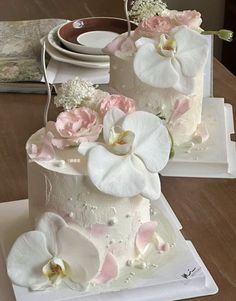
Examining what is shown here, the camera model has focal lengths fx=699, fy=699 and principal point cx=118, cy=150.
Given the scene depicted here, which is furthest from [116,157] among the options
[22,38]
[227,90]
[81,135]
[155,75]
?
[22,38]

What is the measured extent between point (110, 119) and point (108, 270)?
186 mm

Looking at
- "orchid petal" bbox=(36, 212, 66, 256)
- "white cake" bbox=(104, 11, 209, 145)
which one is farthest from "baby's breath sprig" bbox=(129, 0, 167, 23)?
"orchid petal" bbox=(36, 212, 66, 256)

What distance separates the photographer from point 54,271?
0.84 m

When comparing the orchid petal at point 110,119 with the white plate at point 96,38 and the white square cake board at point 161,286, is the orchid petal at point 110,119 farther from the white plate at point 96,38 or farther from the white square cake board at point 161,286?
the white plate at point 96,38

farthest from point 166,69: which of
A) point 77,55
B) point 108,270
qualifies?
point 77,55

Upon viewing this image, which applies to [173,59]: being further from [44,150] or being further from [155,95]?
[44,150]

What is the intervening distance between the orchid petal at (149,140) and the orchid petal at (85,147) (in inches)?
1.8

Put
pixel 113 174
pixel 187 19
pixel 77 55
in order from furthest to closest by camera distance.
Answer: pixel 77 55
pixel 187 19
pixel 113 174

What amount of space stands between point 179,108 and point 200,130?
0.29ft

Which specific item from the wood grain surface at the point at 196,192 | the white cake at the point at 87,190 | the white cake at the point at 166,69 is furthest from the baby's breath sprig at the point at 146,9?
the white cake at the point at 87,190

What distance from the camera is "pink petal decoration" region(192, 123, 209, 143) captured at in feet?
3.99

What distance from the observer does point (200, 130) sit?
1237 millimetres

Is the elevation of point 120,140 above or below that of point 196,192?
above

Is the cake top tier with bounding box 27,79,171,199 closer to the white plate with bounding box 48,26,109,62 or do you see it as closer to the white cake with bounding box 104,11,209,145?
the white cake with bounding box 104,11,209,145
